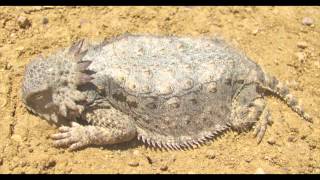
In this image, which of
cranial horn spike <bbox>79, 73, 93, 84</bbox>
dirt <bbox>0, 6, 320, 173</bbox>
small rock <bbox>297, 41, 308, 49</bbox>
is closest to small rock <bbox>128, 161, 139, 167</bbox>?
dirt <bbox>0, 6, 320, 173</bbox>

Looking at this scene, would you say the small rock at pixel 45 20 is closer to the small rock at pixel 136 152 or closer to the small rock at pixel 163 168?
the small rock at pixel 136 152

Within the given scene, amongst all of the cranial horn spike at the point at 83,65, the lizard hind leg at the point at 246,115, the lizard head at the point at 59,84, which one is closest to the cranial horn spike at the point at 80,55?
the lizard head at the point at 59,84

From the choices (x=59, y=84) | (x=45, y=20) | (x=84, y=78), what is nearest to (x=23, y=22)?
(x=45, y=20)

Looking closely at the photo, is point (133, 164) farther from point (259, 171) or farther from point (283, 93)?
point (283, 93)

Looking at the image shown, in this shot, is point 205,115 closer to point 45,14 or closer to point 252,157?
point 252,157

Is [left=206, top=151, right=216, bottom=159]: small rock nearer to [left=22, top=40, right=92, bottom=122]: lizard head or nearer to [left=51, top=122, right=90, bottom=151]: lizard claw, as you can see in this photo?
[left=51, top=122, right=90, bottom=151]: lizard claw

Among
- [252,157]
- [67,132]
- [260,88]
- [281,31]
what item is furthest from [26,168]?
[281,31]
